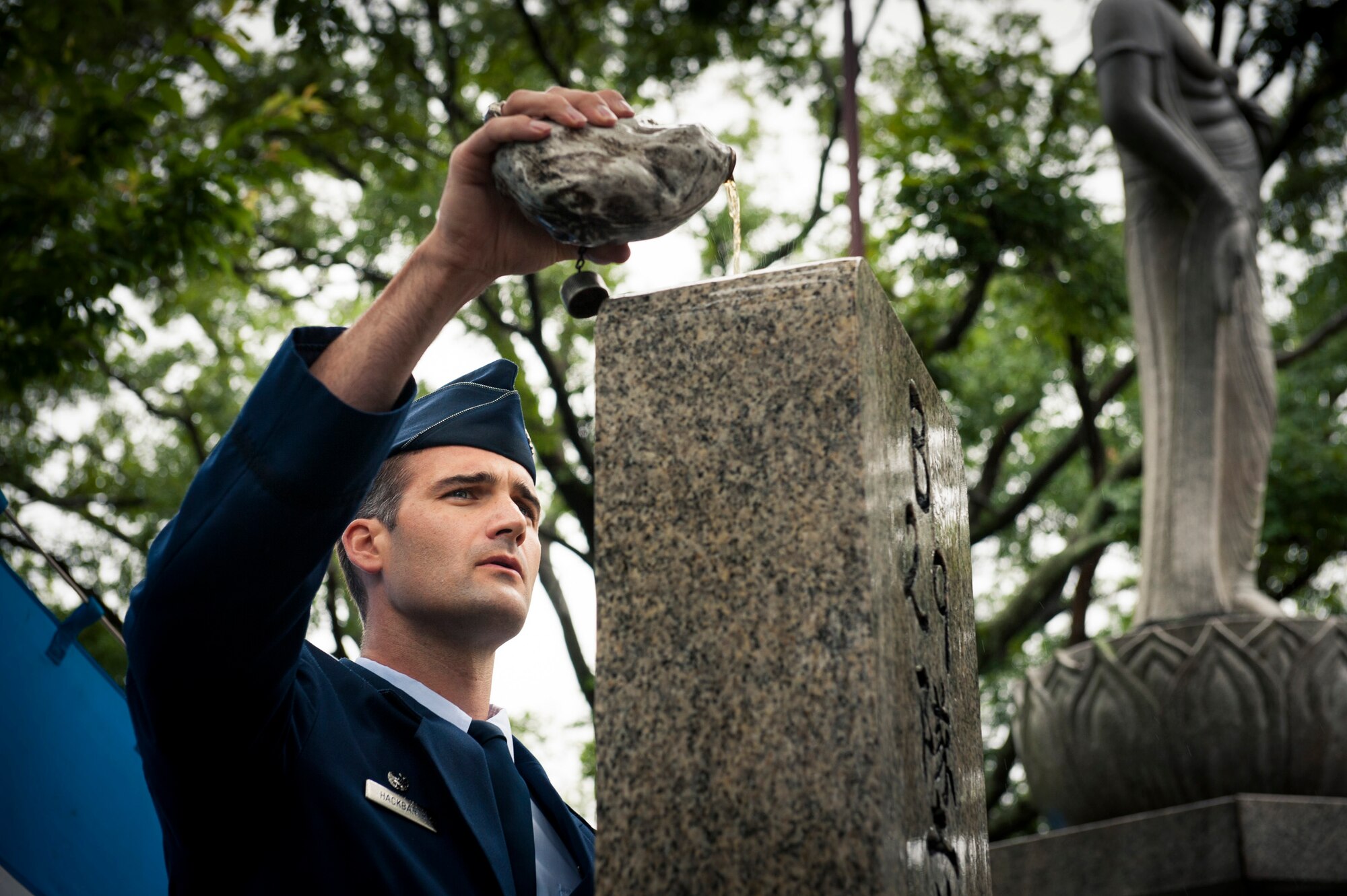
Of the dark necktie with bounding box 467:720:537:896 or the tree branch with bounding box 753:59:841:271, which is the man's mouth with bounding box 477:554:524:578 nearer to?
the dark necktie with bounding box 467:720:537:896

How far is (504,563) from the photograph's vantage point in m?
2.73

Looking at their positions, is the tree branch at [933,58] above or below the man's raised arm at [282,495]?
above

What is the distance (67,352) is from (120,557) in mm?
5063

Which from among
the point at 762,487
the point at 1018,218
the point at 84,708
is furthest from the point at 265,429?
the point at 1018,218

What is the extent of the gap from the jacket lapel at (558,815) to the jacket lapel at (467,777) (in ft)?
0.08

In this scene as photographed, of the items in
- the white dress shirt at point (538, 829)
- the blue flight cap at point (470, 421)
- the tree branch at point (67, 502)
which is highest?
the tree branch at point (67, 502)

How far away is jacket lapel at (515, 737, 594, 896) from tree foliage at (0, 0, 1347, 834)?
4357 millimetres

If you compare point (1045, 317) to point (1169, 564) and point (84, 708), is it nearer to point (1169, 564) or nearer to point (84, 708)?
point (1169, 564)

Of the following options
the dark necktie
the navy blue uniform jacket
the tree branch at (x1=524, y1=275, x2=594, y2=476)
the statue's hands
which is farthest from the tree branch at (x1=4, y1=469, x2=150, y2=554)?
the navy blue uniform jacket

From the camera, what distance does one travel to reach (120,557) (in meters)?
11.1

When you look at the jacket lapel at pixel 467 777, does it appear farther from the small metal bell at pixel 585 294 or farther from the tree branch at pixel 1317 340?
the tree branch at pixel 1317 340

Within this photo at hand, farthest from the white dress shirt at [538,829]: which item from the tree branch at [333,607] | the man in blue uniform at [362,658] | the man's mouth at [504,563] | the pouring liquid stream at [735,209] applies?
the tree branch at [333,607]

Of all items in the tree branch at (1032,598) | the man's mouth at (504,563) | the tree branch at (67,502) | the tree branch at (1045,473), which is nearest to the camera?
the man's mouth at (504,563)

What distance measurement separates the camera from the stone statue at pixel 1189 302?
21.7ft
